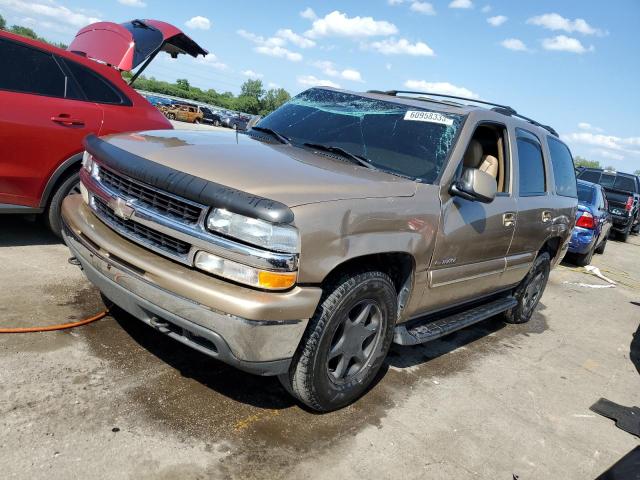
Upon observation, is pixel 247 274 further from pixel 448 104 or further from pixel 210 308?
pixel 448 104

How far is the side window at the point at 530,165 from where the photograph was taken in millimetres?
4543

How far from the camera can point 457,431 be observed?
10.6 ft

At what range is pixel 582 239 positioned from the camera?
9.62 metres

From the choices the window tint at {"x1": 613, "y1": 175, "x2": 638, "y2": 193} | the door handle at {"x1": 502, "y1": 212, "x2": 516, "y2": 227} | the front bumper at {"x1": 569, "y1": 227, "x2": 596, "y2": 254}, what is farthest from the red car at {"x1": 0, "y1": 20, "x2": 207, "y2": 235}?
the window tint at {"x1": 613, "y1": 175, "x2": 638, "y2": 193}

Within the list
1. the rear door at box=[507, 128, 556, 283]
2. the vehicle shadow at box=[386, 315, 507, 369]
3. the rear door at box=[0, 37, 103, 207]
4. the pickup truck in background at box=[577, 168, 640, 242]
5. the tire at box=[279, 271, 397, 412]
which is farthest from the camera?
the pickup truck in background at box=[577, 168, 640, 242]

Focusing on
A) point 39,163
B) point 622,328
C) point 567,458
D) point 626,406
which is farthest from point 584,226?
point 39,163

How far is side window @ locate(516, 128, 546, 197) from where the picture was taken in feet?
14.9

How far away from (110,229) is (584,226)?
885cm

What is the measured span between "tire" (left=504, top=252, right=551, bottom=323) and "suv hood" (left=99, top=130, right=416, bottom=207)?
2.71 m

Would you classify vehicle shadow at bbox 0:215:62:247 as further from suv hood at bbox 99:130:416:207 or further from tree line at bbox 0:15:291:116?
tree line at bbox 0:15:291:116

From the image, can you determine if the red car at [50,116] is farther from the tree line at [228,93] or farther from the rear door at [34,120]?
the tree line at [228,93]

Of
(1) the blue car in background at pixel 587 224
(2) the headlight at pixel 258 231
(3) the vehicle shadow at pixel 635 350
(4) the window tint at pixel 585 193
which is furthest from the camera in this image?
(4) the window tint at pixel 585 193

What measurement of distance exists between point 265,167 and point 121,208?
78 centimetres

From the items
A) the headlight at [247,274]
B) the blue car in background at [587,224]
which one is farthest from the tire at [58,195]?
the blue car in background at [587,224]
